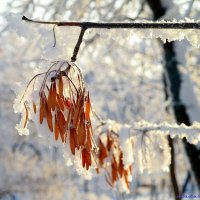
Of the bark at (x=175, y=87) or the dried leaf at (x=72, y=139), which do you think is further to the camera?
the bark at (x=175, y=87)

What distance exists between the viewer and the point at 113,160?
7.54 feet

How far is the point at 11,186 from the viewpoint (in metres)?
6.90

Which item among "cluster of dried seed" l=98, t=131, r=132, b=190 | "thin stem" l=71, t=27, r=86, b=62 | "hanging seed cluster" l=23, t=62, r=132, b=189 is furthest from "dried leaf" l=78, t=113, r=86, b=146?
"cluster of dried seed" l=98, t=131, r=132, b=190

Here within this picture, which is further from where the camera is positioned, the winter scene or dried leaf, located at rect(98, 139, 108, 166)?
dried leaf, located at rect(98, 139, 108, 166)

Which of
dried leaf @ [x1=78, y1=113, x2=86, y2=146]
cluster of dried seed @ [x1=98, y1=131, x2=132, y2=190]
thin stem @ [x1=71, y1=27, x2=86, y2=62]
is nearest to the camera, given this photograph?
dried leaf @ [x1=78, y1=113, x2=86, y2=146]

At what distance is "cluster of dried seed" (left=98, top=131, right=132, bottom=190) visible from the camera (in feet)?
7.47

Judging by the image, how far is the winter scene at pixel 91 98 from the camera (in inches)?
50.2

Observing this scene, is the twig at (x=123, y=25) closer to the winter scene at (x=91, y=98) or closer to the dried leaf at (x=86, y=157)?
the winter scene at (x=91, y=98)

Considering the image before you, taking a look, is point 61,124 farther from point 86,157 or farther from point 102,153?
point 102,153

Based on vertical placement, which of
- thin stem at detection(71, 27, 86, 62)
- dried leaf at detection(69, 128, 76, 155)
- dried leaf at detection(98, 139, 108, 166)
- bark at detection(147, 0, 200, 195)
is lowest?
dried leaf at detection(69, 128, 76, 155)

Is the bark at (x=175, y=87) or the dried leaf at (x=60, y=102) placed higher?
the bark at (x=175, y=87)

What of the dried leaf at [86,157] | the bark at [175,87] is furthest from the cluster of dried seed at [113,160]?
the bark at [175,87]

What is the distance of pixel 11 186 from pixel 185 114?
3.87 m

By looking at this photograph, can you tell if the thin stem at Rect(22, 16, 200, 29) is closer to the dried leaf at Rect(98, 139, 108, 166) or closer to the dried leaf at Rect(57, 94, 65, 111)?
the dried leaf at Rect(57, 94, 65, 111)
